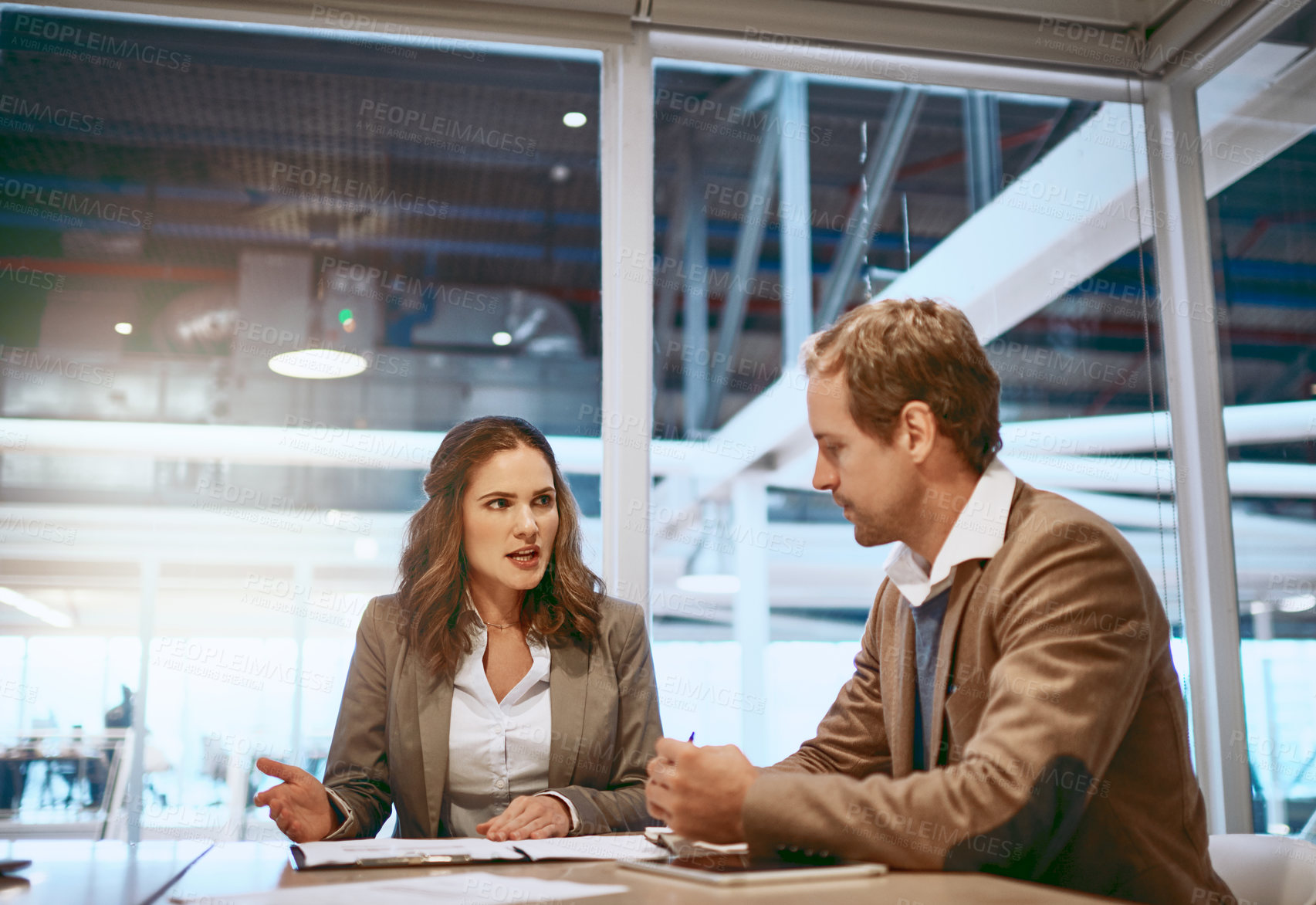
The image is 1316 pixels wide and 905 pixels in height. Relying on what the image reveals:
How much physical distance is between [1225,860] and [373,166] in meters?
2.72

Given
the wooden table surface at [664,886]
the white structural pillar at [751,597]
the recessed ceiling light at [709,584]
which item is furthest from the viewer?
the recessed ceiling light at [709,584]

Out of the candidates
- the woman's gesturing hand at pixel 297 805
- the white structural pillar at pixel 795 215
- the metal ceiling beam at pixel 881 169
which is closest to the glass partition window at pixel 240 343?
the white structural pillar at pixel 795 215

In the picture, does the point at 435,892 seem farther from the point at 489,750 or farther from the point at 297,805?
the point at 489,750

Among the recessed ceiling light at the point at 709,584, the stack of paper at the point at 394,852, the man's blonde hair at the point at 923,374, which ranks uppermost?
the man's blonde hair at the point at 923,374

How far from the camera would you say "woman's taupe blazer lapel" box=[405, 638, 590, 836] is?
2162mm

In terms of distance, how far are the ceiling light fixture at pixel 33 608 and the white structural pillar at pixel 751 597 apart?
351cm

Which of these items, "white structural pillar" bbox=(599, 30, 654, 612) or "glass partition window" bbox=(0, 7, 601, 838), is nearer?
"glass partition window" bbox=(0, 7, 601, 838)

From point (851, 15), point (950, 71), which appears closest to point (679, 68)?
point (851, 15)

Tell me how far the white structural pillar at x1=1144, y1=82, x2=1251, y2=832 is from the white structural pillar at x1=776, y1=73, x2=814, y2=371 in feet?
3.68

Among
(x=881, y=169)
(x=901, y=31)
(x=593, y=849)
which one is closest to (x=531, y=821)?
(x=593, y=849)

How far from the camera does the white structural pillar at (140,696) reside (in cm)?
272

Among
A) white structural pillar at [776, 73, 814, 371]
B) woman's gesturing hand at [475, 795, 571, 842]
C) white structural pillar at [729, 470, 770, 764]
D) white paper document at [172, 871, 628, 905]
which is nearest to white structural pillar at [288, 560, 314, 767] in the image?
woman's gesturing hand at [475, 795, 571, 842]

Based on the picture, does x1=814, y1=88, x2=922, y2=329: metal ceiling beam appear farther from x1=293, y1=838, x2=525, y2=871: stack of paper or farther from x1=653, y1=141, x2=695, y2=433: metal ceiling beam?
x1=293, y1=838, x2=525, y2=871: stack of paper

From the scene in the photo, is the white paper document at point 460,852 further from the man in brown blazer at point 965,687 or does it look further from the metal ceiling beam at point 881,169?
the metal ceiling beam at point 881,169
